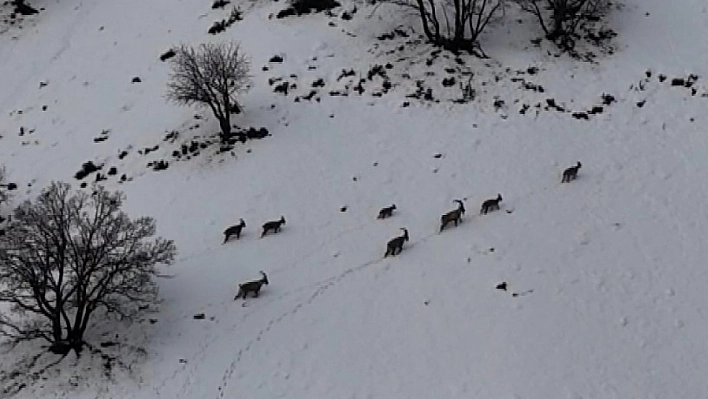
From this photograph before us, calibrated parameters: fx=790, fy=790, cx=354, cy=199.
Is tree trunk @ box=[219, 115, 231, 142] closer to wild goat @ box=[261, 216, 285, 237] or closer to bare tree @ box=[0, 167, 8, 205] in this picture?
wild goat @ box=[261, 216, 285, 237]

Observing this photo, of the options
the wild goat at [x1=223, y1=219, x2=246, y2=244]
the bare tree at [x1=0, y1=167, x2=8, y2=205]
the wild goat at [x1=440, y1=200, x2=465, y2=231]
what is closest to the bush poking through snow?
the bare tree at [x1=0, y1=167, x2=8, y2=205]

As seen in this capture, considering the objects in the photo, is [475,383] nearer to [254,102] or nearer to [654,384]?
[654,384]

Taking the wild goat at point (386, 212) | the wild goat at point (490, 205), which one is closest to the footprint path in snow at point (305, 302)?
the wild goat at point (386, 212)

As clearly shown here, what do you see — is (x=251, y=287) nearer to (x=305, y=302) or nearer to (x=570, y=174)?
(x=305, y=302)

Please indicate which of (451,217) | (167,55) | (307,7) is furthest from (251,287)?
(307,7)

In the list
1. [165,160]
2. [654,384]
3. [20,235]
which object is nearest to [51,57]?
[165,160]

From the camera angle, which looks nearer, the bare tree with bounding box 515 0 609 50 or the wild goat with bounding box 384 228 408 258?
the wild goat with bounding box 384 228 408 258
